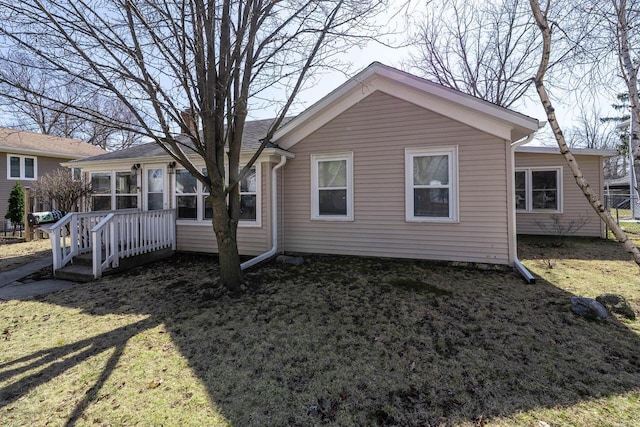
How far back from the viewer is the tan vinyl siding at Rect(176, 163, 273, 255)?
776 centimetres

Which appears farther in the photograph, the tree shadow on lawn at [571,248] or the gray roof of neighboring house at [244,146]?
the gray roof of neighboring house at [244,146]

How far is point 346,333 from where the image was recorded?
3.72 m

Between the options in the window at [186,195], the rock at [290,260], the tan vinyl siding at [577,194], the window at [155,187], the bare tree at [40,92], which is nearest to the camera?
the bare tree at [40,92]

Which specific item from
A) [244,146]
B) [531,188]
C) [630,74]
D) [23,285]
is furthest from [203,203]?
[531,188]

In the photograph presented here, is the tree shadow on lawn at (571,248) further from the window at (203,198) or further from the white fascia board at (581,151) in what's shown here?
the window at (203,198)

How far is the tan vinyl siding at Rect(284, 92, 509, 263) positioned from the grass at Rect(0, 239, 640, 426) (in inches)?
51.1

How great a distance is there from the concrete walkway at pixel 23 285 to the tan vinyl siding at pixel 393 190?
4.77 m

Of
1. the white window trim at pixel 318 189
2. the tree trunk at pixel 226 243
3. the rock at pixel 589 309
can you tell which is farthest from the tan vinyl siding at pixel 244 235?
the rock at pixel 589 309

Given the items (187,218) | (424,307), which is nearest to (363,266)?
(424,307)

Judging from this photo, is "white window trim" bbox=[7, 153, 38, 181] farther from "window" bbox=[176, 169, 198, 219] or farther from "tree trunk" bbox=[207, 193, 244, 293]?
Answer: "tree trunk" bbox=[207, 193, 244, 293]

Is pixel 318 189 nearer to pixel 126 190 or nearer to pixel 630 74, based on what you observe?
pixel 126 190

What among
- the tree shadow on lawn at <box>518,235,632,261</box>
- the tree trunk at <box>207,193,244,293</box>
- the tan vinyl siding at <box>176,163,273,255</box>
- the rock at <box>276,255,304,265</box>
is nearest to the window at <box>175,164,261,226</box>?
the tan vinyl siding at <box>176,163,273,255</box>

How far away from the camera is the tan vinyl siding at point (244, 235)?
776 centimetres

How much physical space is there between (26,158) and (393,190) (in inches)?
748
